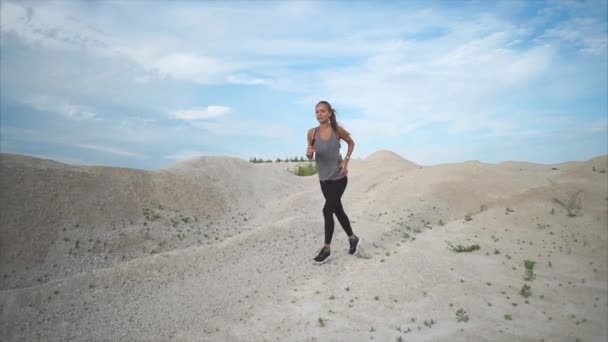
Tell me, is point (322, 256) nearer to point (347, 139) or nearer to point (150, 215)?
point (347, 139)

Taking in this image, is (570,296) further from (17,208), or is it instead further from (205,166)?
(205,166)

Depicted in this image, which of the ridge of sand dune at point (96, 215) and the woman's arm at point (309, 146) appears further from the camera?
the ridge of sand dune at point (96, 215)

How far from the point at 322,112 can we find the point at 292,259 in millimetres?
2954

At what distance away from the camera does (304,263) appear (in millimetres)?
8438

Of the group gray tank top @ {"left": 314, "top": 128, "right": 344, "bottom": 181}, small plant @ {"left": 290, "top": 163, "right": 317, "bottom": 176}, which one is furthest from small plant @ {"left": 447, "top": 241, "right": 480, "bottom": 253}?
small plant @ {"left": 290, "top": 163, "right": 317, "bottom": 176}

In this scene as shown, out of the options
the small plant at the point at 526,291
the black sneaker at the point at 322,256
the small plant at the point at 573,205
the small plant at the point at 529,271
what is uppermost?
the small plant at the point at 573,205

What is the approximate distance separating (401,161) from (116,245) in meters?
14.1

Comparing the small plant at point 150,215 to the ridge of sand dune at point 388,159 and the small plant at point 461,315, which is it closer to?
the small plant at point 461,315

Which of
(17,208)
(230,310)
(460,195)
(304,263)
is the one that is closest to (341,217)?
(304,263)

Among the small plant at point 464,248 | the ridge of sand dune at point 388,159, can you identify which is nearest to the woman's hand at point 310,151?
the small plant at point 464,248

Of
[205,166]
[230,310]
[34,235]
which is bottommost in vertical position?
[230,310]

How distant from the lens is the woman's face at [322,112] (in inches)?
299

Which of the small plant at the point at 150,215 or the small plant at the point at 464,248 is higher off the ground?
the small plant at the point at 150,215

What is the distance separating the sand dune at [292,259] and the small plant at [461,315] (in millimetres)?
17
